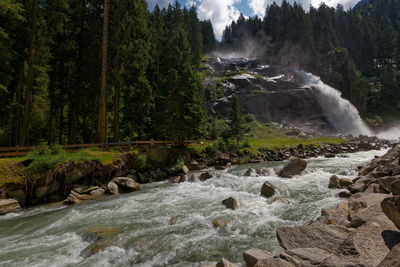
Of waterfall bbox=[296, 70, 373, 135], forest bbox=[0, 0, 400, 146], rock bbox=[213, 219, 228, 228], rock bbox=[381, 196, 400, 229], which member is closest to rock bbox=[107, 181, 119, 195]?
forest bbox=[0, 0, 400, 146]

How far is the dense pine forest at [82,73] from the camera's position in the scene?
57.4 ft

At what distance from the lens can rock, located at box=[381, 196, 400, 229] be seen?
389 cm

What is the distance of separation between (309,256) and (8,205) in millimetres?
13298

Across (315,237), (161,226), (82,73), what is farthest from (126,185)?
(82,73)

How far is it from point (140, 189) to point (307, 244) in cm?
1197

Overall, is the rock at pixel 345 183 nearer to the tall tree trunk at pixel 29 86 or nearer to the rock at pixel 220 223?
the rock at pixel 220 223

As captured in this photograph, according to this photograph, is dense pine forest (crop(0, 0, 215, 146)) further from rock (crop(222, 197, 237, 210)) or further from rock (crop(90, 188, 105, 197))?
rock (crop(222, 197, 237, 210))

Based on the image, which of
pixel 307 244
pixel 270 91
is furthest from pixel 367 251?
pixel 270 91

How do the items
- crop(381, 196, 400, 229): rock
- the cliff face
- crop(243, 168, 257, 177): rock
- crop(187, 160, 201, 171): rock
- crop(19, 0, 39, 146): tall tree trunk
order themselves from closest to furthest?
crop(381, 196, 400, 229): rock → crop(19, 0, 39, 146): tall tree trunk → crop(243, 168, 257, 177): rock → crop(187, 160, 201, 171): rock → the cliff face

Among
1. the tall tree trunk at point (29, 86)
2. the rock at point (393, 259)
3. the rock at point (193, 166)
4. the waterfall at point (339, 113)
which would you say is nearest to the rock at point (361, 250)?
the rock at point (393, 259)

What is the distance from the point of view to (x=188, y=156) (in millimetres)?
24688

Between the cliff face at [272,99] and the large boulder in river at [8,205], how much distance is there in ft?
209

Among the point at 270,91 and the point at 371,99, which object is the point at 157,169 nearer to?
the point at 270,91

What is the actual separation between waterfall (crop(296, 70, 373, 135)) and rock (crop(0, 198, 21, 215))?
257 ft
